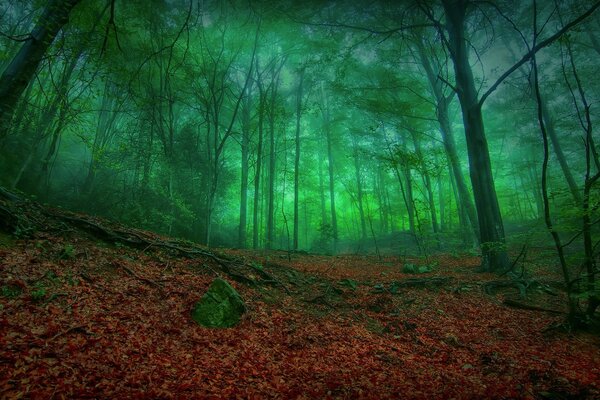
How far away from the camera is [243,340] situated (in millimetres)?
4234

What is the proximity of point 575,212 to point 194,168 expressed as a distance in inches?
670

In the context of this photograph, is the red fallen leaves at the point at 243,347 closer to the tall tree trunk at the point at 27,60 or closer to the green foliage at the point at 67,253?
the green foliage at the point at 67,253

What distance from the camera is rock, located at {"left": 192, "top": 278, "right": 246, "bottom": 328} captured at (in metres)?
4.49

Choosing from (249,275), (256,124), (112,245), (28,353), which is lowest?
(28,353)

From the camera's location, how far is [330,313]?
592 centimetres

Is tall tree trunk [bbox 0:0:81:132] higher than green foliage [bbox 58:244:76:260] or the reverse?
higher

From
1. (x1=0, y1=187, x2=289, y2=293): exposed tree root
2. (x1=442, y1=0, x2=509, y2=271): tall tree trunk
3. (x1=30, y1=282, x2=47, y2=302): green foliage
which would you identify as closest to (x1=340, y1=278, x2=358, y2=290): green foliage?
(x1=0, y1=187, x2=289, y2=293): exposed tree root

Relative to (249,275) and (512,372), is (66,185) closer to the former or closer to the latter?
(249,275)

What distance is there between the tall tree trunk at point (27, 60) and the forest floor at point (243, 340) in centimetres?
247

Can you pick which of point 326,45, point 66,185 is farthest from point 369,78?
point 66,185

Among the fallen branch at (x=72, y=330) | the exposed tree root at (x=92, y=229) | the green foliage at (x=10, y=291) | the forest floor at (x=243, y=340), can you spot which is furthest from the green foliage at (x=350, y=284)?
the green foliage at (x=10, y=291)

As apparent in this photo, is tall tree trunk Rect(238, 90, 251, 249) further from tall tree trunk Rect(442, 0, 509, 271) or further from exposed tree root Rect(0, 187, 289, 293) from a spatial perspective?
tall tree trunk Rect(442, 0, 509, 271)

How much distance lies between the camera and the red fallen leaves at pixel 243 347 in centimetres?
286

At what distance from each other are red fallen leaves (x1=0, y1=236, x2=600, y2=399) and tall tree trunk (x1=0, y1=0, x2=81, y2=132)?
281cm
